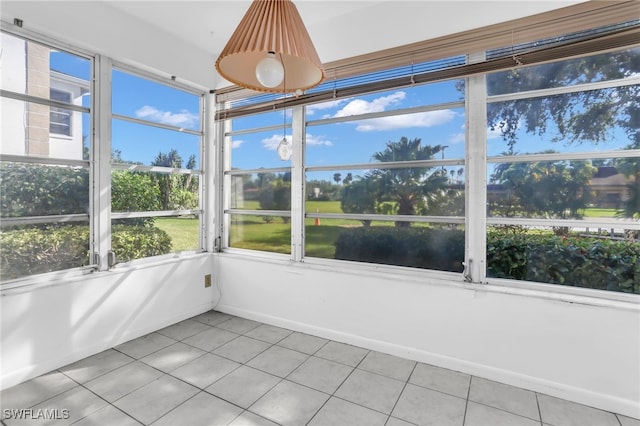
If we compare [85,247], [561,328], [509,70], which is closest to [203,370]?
[85,247]

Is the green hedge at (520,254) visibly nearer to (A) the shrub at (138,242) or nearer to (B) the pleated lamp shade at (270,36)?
(B) the pleated lamp shade at (270,36)

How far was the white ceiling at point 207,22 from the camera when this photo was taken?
2.29 meters

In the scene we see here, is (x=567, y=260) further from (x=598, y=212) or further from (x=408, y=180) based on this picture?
(x=408, y=180)

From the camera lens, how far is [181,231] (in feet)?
11.4

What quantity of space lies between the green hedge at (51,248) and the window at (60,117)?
0.77 m

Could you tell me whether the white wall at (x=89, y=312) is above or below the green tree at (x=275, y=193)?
below

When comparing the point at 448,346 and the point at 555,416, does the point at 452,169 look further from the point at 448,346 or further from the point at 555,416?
the point at 555,416

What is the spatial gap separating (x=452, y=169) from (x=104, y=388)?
3.05 meters

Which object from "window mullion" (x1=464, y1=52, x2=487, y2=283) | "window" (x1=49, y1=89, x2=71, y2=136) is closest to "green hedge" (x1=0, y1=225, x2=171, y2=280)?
"window" (x1=49, y1=89, x2=71, y2=136)

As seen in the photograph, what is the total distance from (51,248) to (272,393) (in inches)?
81.1

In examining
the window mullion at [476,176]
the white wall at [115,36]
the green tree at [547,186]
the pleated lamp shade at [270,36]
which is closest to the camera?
the pleated lamp shade at [270,36]

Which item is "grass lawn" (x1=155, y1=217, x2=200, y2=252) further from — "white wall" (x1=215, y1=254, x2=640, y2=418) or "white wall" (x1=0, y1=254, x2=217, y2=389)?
"white wall" (x1=215, y1=254, x2=640, y2=418)

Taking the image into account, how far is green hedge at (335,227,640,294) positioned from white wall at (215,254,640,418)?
154 mm

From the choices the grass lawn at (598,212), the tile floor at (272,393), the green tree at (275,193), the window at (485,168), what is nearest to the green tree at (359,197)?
the window at (485,168)
